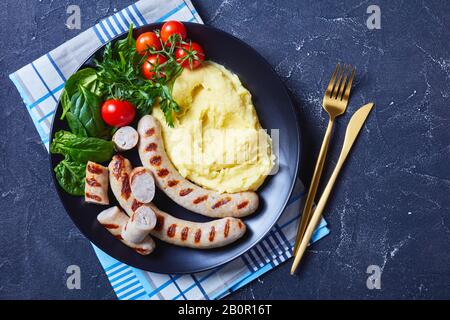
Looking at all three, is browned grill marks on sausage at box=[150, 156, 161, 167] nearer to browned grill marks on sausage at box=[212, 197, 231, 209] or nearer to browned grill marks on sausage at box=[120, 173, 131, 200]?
browned grill marks on sausage at box=[120, 173, 131, 200]

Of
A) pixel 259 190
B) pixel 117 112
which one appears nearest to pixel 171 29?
pixel 117 112

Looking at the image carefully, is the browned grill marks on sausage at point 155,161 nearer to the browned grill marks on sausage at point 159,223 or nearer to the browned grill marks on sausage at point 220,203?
the browned grill marks on sausage at point 159,223

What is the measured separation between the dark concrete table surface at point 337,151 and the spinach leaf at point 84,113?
0.63 metres

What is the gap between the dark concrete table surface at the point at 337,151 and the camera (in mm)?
4258

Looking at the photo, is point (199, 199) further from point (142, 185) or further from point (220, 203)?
point (142, 185)

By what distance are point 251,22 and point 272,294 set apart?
8.13ft

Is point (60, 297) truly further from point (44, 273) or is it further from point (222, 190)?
point (222, 190)

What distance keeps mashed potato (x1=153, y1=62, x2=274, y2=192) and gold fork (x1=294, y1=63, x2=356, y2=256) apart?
0.44 metres

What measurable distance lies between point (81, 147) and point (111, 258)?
102 cm

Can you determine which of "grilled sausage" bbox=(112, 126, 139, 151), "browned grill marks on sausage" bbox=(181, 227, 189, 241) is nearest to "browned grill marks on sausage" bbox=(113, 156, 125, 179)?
"grilled sausage" bbox=(112, 126, 139, 151)

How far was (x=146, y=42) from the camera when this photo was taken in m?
3.99

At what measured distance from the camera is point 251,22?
14.6 feet

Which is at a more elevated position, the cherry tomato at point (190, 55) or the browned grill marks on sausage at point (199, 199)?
the cherry tomato at point (190, 55)

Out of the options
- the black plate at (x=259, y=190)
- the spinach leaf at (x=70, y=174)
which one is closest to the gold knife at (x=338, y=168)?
the black plate at (x=259, y=190)
